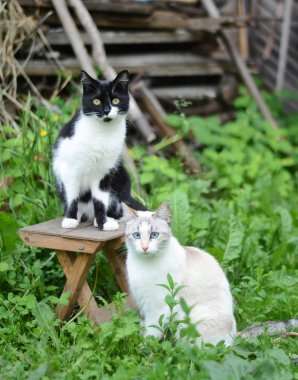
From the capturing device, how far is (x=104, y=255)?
13.7 ft

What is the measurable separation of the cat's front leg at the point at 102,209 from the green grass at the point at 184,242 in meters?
0.43

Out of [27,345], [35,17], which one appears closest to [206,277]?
[27,345]

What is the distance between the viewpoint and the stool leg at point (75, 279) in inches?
139

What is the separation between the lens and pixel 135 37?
7043 millimetres

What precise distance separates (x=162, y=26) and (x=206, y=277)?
14.8ft

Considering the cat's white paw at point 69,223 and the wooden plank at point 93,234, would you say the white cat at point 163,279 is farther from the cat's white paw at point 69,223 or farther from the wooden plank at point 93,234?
the cat's white paw at point 69,223

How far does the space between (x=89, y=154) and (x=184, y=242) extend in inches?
52.3

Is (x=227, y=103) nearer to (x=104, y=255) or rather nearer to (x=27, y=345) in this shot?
(x=104, y=255)

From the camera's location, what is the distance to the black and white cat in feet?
11.2

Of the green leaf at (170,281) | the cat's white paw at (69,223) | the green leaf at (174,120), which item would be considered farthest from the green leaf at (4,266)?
the green leaf at (174,120)

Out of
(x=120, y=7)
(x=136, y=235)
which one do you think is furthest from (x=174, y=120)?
(x=136, y=235)

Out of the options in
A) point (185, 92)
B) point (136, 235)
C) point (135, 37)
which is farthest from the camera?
point (185, 92)

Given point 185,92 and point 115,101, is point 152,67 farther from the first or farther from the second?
point 115,101

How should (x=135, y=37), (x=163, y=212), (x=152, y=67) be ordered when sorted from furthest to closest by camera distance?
(x=152, y=67), (x=135, y=37), (x=163, y=212)
